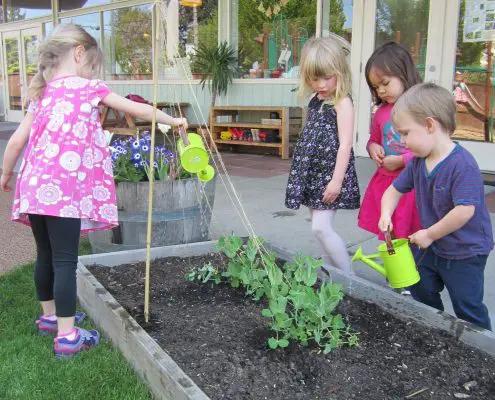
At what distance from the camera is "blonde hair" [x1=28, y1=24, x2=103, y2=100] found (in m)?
2.36

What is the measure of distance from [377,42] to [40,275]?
6.05 meters

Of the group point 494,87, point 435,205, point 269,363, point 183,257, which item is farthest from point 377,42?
point 269,363

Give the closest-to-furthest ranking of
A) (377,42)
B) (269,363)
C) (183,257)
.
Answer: (269,363) < (183,257) < (377,42)

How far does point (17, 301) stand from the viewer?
302cm

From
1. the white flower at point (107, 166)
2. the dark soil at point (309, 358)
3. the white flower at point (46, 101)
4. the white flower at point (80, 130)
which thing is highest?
the white flower at point (46, 101)

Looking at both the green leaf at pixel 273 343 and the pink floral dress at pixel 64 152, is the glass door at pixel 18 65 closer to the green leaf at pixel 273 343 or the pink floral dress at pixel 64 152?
the pink floral dress at pixel 64 152

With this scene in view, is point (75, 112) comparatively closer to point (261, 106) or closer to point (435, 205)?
point (435, 205)

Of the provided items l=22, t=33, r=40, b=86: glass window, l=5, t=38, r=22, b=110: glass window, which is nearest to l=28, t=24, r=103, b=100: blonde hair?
l=22, t=33, r=40, b=86: glass window

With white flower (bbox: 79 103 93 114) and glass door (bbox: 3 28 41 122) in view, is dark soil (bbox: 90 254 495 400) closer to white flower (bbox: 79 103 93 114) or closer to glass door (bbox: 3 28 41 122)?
white flower (bbox: 79 103 93 114)

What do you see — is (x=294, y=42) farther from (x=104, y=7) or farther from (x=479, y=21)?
(x=104, y=7)

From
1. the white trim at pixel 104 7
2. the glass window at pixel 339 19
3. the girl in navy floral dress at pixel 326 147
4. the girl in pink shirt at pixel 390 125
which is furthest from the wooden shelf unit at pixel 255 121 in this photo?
the girl in pink shirt at pixel 390 125

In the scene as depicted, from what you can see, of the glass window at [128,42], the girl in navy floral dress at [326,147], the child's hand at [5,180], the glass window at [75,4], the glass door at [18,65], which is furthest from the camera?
the glass door at [18,65]

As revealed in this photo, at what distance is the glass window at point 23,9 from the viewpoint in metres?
14.5

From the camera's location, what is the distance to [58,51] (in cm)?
237
